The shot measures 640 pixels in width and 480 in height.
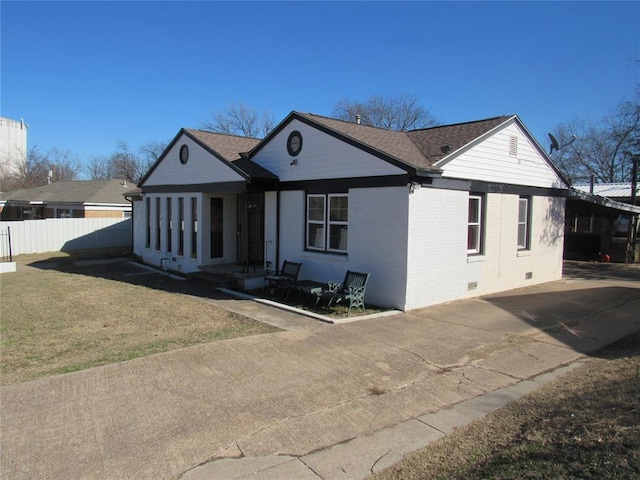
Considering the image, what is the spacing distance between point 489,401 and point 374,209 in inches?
230

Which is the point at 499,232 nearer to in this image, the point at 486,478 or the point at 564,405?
the point at 564,405

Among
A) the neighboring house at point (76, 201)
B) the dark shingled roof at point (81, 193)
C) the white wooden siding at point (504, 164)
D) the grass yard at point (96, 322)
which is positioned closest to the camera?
the grass yard at point (96, 322)

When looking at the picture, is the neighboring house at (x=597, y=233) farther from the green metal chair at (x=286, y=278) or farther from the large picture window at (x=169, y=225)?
the large picture window at (x=169, y=225)

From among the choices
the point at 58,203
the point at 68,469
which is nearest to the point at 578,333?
the point at 68,469

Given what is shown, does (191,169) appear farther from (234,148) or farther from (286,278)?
(286,278)

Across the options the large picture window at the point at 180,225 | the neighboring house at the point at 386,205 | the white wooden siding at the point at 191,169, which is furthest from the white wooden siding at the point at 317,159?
the large picture window at the point at 180,225

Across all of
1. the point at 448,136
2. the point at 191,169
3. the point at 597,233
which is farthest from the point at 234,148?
the point at 597,233

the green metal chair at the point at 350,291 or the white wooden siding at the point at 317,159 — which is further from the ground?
the white wooden siding at the point at 317,159

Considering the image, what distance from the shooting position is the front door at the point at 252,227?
15.2 meters

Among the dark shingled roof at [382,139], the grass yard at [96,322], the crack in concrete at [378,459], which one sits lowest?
the grass yard at [96,322]

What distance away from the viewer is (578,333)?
845 cm

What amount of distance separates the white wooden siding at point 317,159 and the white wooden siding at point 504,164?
1.61m

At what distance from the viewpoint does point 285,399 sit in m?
5.32

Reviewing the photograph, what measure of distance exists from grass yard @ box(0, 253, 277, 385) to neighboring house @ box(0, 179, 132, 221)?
16790 mm
